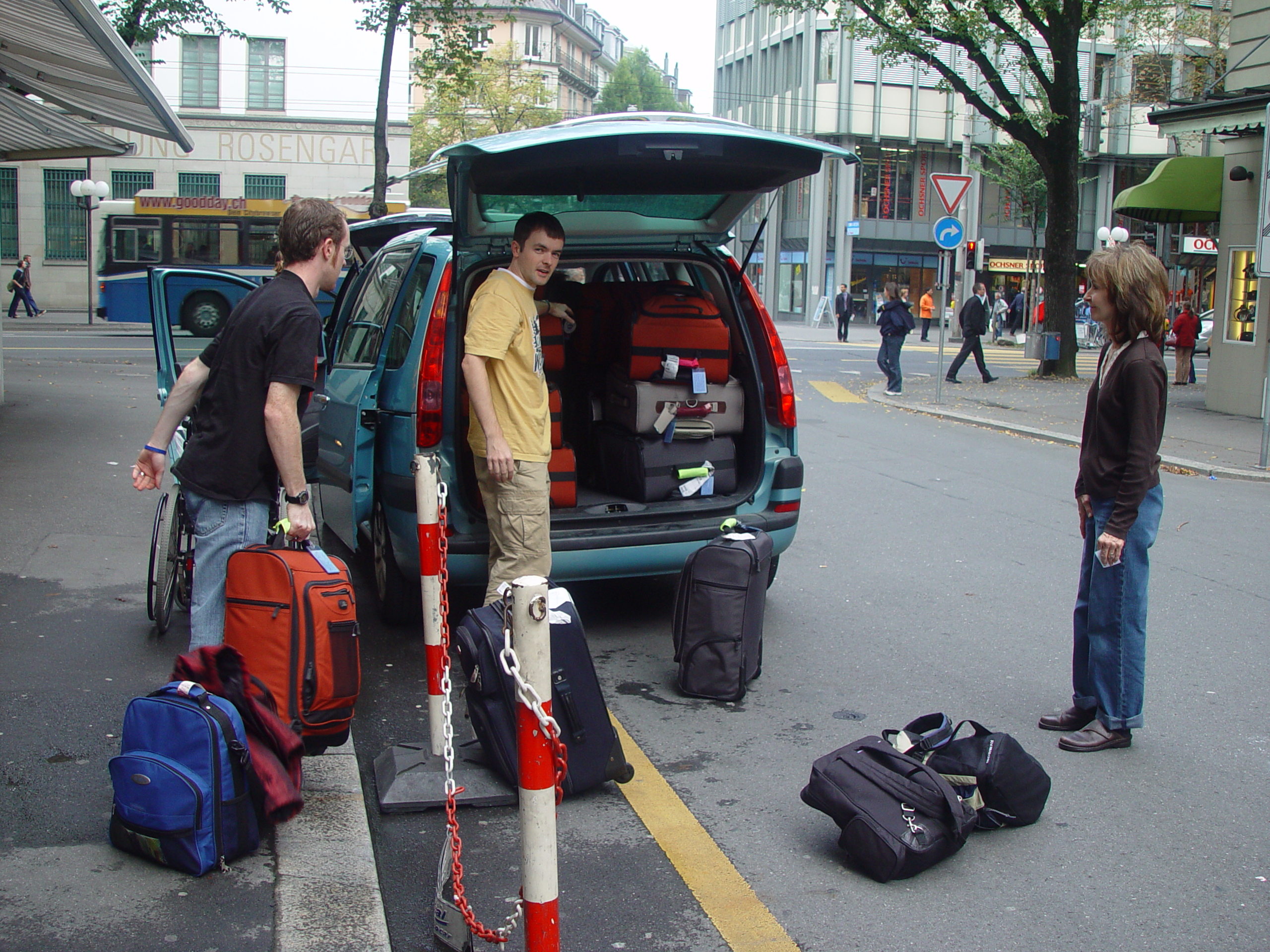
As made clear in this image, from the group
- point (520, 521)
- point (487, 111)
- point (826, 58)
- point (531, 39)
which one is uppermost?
point (531, 39)

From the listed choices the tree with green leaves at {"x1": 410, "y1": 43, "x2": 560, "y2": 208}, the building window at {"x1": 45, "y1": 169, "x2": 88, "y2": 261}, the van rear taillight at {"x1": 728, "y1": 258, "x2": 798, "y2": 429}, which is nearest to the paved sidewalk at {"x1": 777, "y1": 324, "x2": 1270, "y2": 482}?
the van rear taillight at {"x1": 728, "y1": 258, "x2": 798, "y2": 429}

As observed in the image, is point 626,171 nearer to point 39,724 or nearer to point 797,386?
point 39,724

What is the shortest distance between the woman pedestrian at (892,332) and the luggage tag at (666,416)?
13.7 meters

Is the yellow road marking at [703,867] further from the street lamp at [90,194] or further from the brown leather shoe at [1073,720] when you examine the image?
the street lamp at [90,194]

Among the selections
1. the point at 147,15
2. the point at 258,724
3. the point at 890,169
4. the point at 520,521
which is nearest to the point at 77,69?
the point at 520,521

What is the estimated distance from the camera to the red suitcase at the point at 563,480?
5.66 meters

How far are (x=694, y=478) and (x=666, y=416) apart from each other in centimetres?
33

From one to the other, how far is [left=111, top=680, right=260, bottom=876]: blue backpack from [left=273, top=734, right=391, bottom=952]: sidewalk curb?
7.3 inches

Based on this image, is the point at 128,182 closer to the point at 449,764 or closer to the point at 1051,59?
the point at 1051,59

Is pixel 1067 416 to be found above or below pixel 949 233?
below

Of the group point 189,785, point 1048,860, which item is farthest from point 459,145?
point 1048,860

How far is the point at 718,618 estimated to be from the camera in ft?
16.0

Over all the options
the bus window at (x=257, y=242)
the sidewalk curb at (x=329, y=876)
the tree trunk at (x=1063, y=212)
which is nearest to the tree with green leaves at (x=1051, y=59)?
the tree trunk at (x=1063, y=212)

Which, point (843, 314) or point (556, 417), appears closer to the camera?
point (556, 417)
